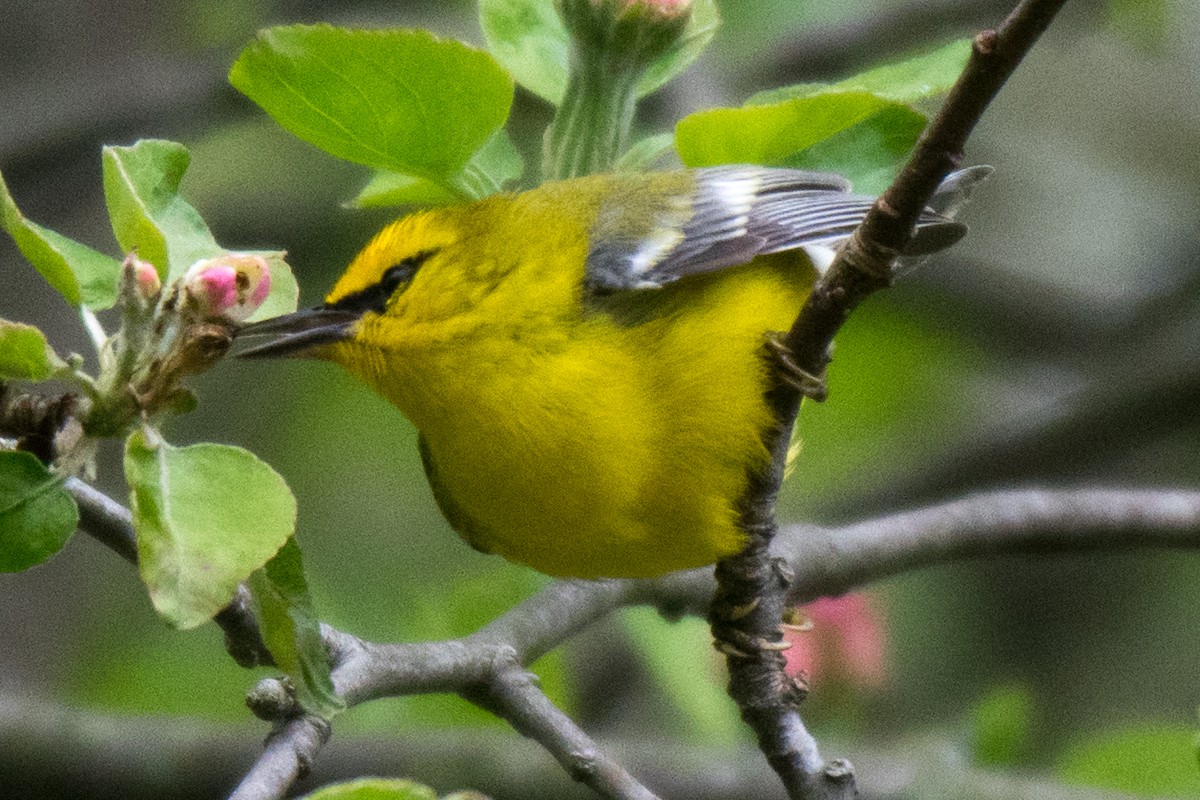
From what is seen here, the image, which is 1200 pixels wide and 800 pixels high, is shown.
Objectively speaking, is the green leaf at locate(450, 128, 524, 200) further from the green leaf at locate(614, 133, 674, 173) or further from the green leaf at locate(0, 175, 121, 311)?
the green leaf at locate(0, 175, 121, 311)

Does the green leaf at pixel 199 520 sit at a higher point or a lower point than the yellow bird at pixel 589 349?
lower

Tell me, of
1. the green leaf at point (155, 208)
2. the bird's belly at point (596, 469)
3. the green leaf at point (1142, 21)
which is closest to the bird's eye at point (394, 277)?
the bird's belly at point (596, 469)

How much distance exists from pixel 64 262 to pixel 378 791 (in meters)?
0.76

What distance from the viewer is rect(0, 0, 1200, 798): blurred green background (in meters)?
4.90

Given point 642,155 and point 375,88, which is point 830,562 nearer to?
point 642,155

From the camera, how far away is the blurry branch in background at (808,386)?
1.86 metres

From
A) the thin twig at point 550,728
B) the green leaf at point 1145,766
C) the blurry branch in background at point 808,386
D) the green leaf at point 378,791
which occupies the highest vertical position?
the green leaf at point 1145,766

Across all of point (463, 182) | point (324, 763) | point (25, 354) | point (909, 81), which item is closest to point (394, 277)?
point (463, 182)

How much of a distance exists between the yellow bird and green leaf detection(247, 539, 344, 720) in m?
0.92

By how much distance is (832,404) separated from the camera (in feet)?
20.3

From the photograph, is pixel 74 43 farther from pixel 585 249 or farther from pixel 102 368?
pixel 102 368

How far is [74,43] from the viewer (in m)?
6.88

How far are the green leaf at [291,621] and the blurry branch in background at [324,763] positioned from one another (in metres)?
1.84

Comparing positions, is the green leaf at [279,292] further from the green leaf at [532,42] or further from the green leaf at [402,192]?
the green leaf at [532,42]
